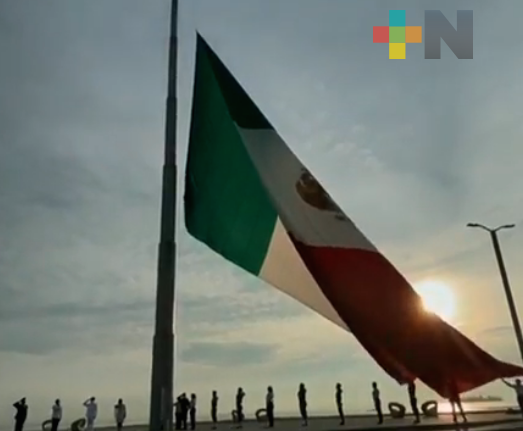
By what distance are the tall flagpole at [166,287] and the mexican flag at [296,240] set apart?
88 centimetres

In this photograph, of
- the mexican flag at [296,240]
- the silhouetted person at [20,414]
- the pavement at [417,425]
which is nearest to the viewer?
the mexican flag at [296,240]

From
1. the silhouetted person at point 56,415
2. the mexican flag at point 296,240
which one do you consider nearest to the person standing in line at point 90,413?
the silhouetted person at point 56,415

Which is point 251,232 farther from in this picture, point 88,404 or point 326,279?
point 88,404

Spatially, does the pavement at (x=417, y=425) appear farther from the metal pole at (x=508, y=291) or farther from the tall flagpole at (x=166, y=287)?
the tall flagpole at (x=166, y=287)

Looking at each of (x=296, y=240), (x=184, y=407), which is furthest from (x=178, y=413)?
(x=296, y=240)

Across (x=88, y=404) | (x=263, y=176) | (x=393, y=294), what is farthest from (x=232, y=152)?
(x=88, y=404)

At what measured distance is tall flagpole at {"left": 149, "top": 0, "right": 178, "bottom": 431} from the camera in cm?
733

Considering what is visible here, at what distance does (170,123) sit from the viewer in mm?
9203

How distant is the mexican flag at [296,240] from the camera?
727 centimetres

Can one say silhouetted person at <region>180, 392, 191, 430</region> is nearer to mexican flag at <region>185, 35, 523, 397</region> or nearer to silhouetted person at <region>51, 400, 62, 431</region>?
silhouetted person at <region>51, 400, 62, 431</region>

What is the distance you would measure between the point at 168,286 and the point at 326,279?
210cm

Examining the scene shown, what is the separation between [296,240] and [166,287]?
184 cm

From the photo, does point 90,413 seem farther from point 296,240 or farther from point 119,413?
point 296,240

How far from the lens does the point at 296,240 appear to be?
8.13 meters
